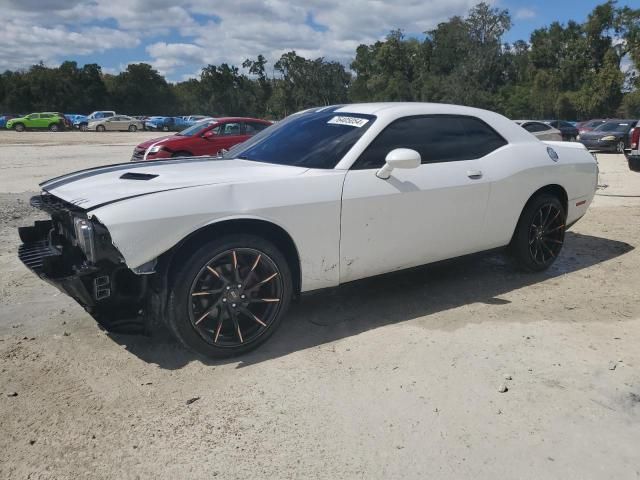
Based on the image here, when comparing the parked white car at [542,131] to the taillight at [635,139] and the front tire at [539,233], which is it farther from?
the front tire at [539,233]

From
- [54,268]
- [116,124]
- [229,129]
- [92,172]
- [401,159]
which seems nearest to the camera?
[54,268]

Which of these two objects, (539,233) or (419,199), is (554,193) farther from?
(419,199)

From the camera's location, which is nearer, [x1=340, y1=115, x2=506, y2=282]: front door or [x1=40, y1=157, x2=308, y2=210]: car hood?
[x1=40, y1=157, x2=308, y2=210]: car hood

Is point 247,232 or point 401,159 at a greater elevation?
point 401,159

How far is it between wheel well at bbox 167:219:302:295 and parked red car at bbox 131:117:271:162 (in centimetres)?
898

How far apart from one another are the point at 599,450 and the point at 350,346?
1597 mm

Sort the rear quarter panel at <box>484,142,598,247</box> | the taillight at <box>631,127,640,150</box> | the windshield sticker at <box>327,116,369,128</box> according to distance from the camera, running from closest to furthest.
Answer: the windshield sticker at <box>327,116,369,128</box> → the rear quarter panel at <box>484,142,598,247</box> → the taillight at <box>631,127,640,150</box>

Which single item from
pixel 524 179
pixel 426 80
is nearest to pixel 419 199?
pixel 524 179

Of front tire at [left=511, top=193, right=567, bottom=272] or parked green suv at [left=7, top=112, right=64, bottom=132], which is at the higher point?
front tire at [left=511, top=193, right=567, bottom=272]

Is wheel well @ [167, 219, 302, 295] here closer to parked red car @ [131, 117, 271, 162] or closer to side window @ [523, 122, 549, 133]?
parked red car @ [131, 117, 271, 162]

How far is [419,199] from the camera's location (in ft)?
13.5

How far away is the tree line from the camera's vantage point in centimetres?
5769

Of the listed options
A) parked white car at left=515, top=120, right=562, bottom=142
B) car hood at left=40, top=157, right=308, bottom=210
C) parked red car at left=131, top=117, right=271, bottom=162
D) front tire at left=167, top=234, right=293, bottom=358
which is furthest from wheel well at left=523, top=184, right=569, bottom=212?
parked white car at left=515, top=120, right=562, bottom=142

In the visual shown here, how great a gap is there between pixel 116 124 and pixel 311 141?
47.1m
